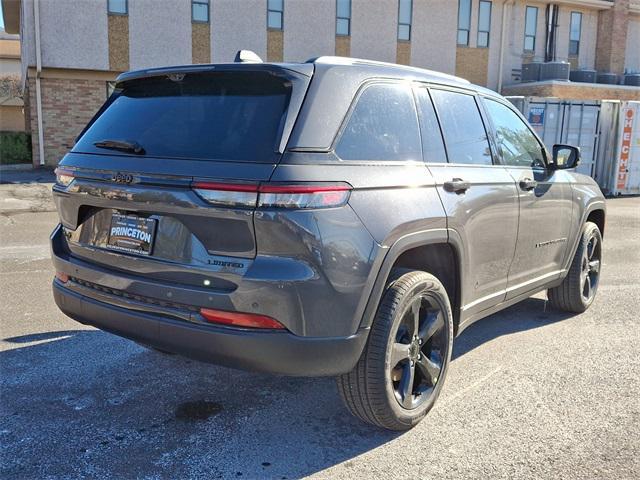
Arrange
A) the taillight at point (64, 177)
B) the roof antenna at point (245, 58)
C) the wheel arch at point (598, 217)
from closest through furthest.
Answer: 1. the roof antenna at point (245, 58)
2. the taillight at point (64, 177)
3. the wheel arch at point (598, 217)

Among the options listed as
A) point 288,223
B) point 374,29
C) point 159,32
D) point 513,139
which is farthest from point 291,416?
point 374,29

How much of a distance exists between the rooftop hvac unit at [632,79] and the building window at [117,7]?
20.9 m

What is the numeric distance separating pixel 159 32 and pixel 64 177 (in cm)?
1776

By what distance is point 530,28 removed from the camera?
83.0 ft

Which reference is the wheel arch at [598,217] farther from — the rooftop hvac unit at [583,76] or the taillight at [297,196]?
the rooftop hvac unit at [583,76]

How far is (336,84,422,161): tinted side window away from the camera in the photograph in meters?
2.96

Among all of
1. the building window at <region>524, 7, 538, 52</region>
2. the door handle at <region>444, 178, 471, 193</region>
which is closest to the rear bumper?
the door handle at <region>444, 178, 471, 193</region>

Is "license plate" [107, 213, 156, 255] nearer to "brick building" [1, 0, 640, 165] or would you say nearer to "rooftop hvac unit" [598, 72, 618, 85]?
"brick building" [1, 0, 640, 165]

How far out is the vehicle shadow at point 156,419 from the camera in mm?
2865

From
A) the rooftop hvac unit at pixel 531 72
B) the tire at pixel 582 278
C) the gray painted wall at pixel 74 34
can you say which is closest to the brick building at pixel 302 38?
the gray painted wall at pixel 74 34

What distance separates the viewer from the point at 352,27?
858 inches


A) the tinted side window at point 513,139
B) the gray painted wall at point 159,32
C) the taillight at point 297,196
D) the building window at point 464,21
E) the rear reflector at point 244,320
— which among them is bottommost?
the rear reflector at point 244,320

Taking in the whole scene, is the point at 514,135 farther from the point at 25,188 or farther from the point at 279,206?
the point at 25,188

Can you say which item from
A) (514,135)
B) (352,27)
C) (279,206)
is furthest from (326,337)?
(352,27)
